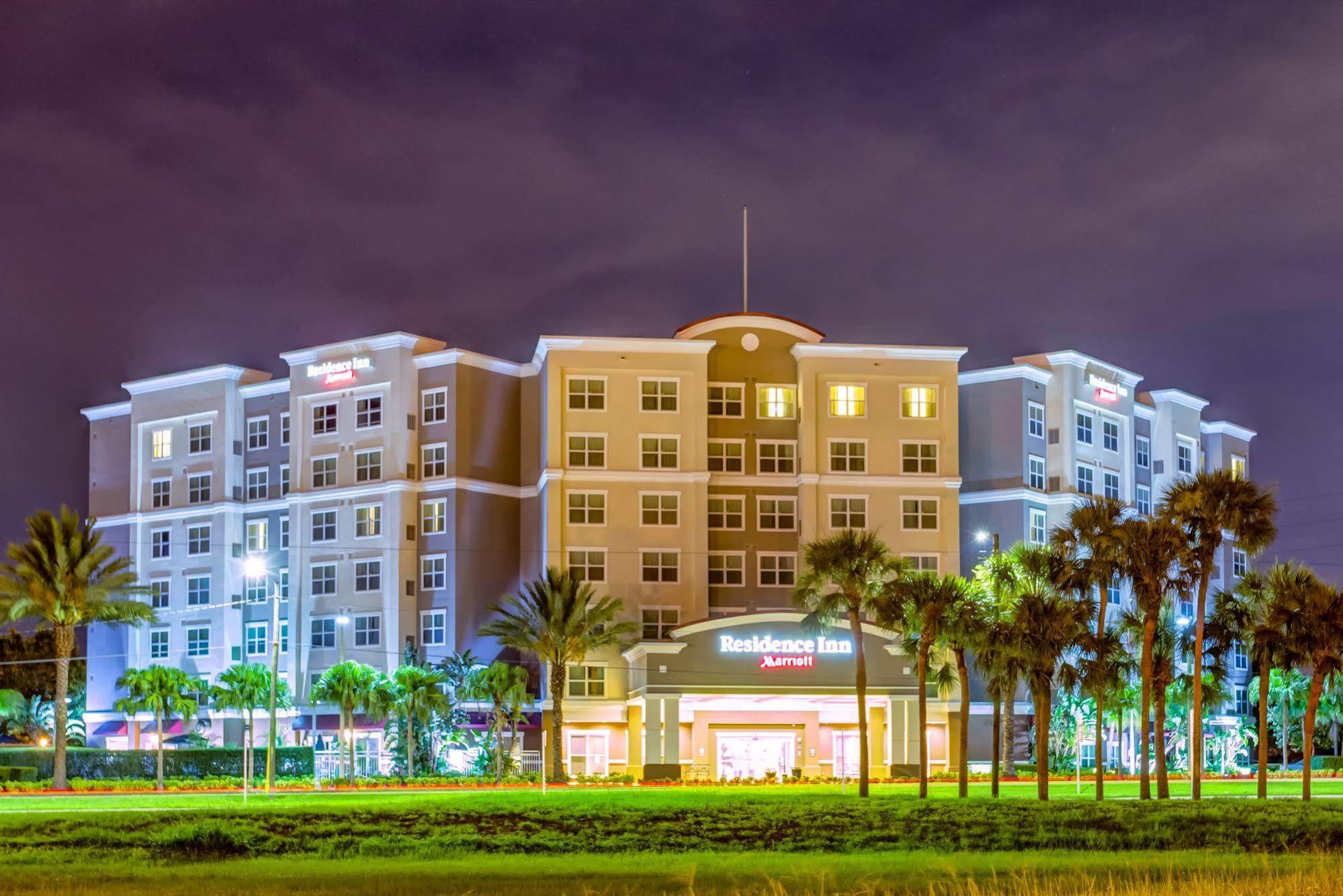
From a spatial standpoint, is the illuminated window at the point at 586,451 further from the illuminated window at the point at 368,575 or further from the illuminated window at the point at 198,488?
the illuminated window at the point at 198,488

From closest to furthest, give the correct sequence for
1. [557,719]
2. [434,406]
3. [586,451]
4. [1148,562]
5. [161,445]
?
1. [1148,562]
2. [557,719]
3. [586,451]
4. [434,406]
5. [161,445]

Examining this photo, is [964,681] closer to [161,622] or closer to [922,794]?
[922,794]

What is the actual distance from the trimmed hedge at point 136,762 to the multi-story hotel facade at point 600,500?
11627 mm

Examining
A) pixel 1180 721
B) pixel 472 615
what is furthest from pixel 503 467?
pixel 1180 721

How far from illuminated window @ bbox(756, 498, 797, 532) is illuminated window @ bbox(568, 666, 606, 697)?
566 inches

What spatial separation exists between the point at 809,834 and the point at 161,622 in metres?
77.8

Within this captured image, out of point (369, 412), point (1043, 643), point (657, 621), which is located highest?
point (369, 412)

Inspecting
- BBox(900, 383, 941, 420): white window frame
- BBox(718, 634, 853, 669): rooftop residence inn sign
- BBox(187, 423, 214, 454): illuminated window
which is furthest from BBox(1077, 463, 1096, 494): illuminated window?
BBox(187, 423, 214, 454): illuminated window

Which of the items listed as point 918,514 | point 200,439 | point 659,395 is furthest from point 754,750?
point 200,439

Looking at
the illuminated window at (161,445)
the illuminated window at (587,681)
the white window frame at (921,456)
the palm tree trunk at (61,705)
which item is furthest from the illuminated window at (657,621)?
the illuminated window at (161,445)

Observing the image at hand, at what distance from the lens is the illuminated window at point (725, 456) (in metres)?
106

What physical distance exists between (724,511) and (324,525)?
973 inches

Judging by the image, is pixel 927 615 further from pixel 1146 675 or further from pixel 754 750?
pixel 754 750

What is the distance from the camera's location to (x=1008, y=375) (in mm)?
109125
